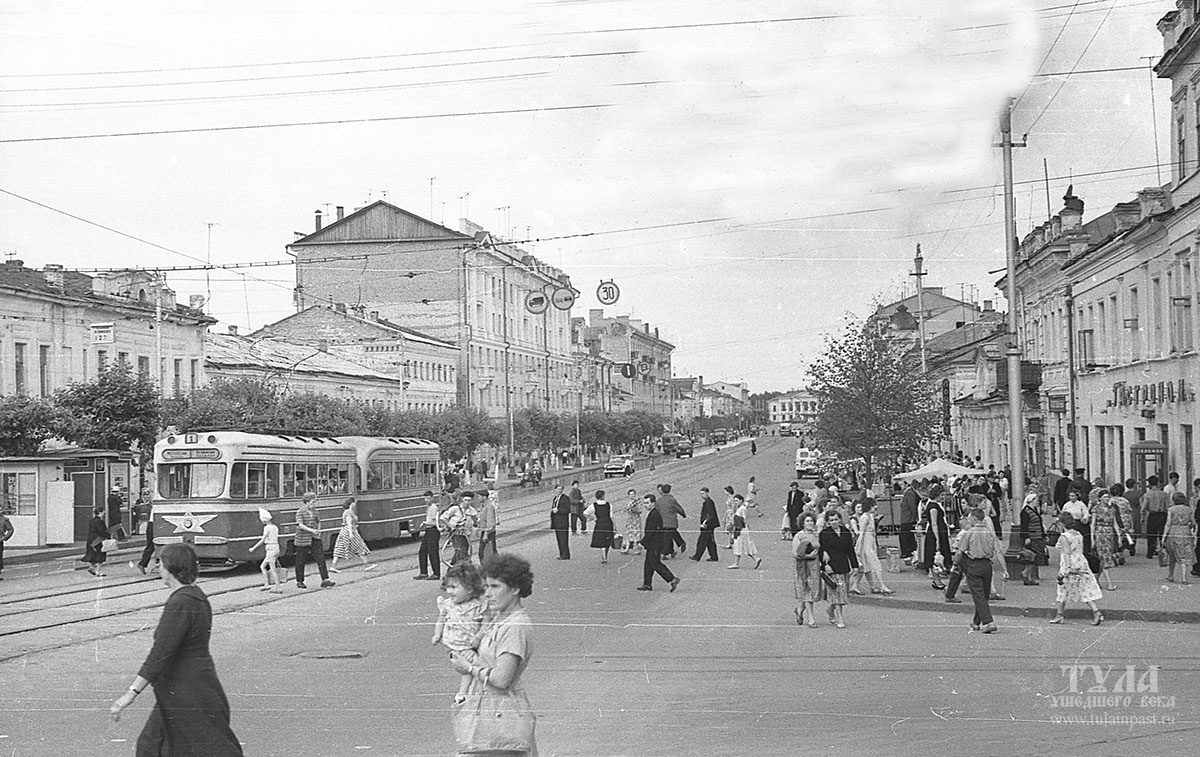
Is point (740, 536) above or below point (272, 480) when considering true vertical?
below

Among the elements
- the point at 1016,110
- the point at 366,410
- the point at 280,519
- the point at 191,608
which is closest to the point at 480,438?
the point at 366,410

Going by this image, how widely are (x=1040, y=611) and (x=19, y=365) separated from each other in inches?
1429

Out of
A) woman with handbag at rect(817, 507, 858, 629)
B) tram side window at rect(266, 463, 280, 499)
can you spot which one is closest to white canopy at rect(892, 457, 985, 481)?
woman with handbag at rect(817, 507, 858, 629)

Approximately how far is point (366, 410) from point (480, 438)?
708 inches

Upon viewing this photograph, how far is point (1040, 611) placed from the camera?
1877cm

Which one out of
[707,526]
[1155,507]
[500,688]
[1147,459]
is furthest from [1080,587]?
[1147,459]

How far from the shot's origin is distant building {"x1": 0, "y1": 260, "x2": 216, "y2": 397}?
144 ft

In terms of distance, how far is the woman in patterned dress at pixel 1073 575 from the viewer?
17.6 metres

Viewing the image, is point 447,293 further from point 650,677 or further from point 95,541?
point 650,677

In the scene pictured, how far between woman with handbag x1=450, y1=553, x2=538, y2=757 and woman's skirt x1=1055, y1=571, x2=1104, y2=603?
12886 mm

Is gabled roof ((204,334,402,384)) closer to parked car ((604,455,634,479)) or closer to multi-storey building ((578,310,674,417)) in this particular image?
parked car ((604,455,634,479))

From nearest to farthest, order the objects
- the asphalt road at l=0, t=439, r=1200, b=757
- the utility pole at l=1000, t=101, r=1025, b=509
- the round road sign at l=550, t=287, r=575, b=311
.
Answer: the asphalt road at l=0, t=439, r=1200, b=757
the utility pole at l=1000, t=101, r=1025, b=509
the round road sign at l=550, t=287, r=575, b=311

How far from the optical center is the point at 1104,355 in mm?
38531

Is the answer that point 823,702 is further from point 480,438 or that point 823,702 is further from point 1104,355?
point 480,438
